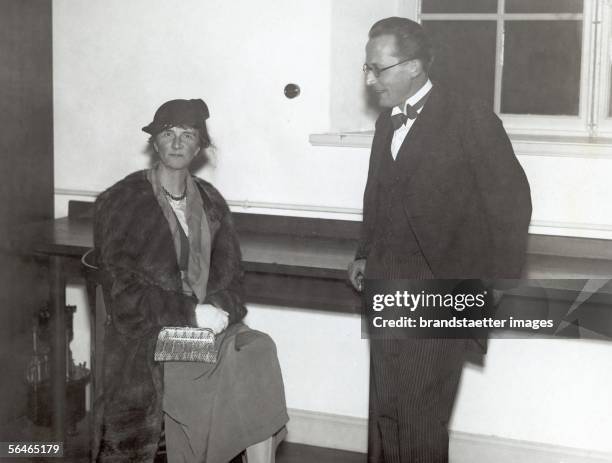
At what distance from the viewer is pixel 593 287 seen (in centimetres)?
279

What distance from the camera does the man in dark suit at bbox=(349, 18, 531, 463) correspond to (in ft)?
8.57

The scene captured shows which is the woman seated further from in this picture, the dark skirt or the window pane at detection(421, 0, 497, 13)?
the window pane at detection(421, 0, 497, 13)

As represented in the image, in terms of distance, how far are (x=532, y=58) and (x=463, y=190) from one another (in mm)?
970

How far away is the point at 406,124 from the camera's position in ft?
8.98

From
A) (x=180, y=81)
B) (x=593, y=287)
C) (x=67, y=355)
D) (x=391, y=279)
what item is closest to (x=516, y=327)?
(x=593, y=287)

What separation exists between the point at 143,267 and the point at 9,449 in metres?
0.94

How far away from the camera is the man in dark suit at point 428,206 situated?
2.61m

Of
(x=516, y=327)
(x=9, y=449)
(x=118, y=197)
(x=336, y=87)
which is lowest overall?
(x=9, y=449)

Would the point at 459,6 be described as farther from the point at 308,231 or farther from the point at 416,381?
the point at 416,381

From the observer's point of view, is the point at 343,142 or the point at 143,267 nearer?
the point at 143,267

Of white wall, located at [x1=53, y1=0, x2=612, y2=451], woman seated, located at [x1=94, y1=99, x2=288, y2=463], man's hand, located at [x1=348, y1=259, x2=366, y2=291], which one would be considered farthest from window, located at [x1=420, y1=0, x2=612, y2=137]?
woman seated, located at [x1=94, y1=99, x2=288, y2=463]

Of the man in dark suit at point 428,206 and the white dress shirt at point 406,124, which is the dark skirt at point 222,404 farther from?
the white dress shirt at point 406,124

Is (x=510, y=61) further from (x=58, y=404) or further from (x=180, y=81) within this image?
(x=58, y=404)

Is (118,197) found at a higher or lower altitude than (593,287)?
higher
